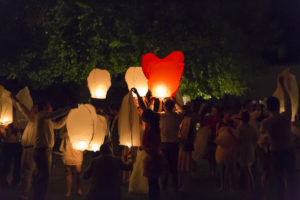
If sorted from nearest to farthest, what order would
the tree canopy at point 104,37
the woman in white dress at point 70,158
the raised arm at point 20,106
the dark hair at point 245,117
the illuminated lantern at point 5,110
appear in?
the raised arm at point 20,106 → the woman in white dress at point 70,158 → the dark hair at point 245,117 → the illuminated lantern at point 5,110 → the tree canopy at point 104,37

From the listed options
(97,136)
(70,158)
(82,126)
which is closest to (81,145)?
(82,126)

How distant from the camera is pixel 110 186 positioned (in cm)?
603

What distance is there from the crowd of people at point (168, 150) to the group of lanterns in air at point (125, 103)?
0.85ft

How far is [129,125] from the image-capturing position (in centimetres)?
796

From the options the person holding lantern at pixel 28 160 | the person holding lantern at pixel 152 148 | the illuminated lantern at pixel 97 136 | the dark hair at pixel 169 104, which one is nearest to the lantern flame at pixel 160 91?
the dark hair at pixel 169 104

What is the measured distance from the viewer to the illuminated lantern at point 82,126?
7340mm

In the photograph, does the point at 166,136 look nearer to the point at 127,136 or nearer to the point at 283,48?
the point at 127,136

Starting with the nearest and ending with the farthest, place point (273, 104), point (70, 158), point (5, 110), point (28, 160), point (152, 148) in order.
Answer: point (273, 104)
point (152, 148)
point (28, 160)
point (70, 158)
point (5, 110)

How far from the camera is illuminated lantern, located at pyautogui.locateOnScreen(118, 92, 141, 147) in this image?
26.0ft

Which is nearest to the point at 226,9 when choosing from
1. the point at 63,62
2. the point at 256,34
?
the point at 256,34

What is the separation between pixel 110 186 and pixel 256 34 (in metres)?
18.4

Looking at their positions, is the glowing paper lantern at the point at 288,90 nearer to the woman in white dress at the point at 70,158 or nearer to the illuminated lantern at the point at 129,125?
the illuminated lantern at the point at 129,125

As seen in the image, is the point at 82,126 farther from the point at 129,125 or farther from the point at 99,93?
the point at 99,93

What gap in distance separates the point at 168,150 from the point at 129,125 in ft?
4.65
